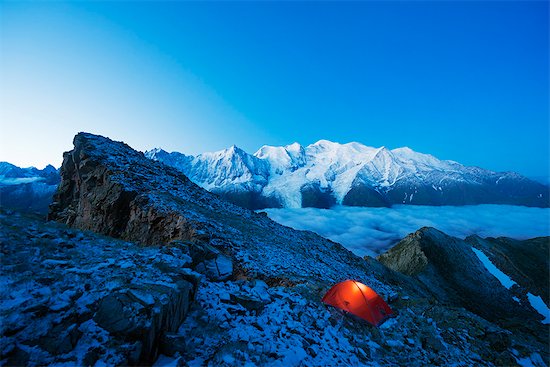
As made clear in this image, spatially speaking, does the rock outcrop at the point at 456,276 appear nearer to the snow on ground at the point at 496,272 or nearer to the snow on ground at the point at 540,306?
the snow on ground at the point at 540,306

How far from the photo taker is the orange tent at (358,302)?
1320 centimetres

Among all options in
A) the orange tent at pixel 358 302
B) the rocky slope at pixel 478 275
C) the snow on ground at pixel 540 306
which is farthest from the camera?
the snow on ground at pixel 540 306

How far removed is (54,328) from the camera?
6.02 metres

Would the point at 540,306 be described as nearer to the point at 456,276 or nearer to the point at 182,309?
the point at 456,276

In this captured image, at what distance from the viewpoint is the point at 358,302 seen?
531 inches

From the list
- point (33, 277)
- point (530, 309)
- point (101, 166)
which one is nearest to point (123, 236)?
point (101, 166)

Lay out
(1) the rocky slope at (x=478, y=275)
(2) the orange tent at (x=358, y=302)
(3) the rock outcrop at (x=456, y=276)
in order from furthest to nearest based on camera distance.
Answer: (1) the rocky slope at (x=478, y=275)
(3) the rock outcrop at (x=456, y=276)
(2) the orange tent at (x=358, y=302)

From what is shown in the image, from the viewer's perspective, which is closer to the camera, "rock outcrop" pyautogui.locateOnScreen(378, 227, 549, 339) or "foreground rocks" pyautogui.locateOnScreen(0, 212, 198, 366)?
"foreground rocks" pyautogui.locateOnScreen(0, 212, 198, 366)

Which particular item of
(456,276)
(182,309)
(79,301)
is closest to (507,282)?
(456,276)

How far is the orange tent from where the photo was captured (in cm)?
1320

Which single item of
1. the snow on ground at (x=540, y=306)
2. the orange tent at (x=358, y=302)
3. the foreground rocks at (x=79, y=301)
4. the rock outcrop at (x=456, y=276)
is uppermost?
the foreground rocks at (x=79, y=301)

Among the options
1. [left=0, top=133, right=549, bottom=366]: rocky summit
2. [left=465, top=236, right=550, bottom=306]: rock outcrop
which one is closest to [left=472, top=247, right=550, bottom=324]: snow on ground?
[left=465, top=236, right=550, bottom=306]: rock outcrop

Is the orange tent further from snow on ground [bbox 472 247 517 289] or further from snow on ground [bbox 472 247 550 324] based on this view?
snow on ground [bbox 472 247 517 289]

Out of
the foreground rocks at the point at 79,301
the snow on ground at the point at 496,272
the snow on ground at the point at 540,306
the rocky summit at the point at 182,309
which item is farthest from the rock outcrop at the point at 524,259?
the foreground rocks at the point at 79,301
